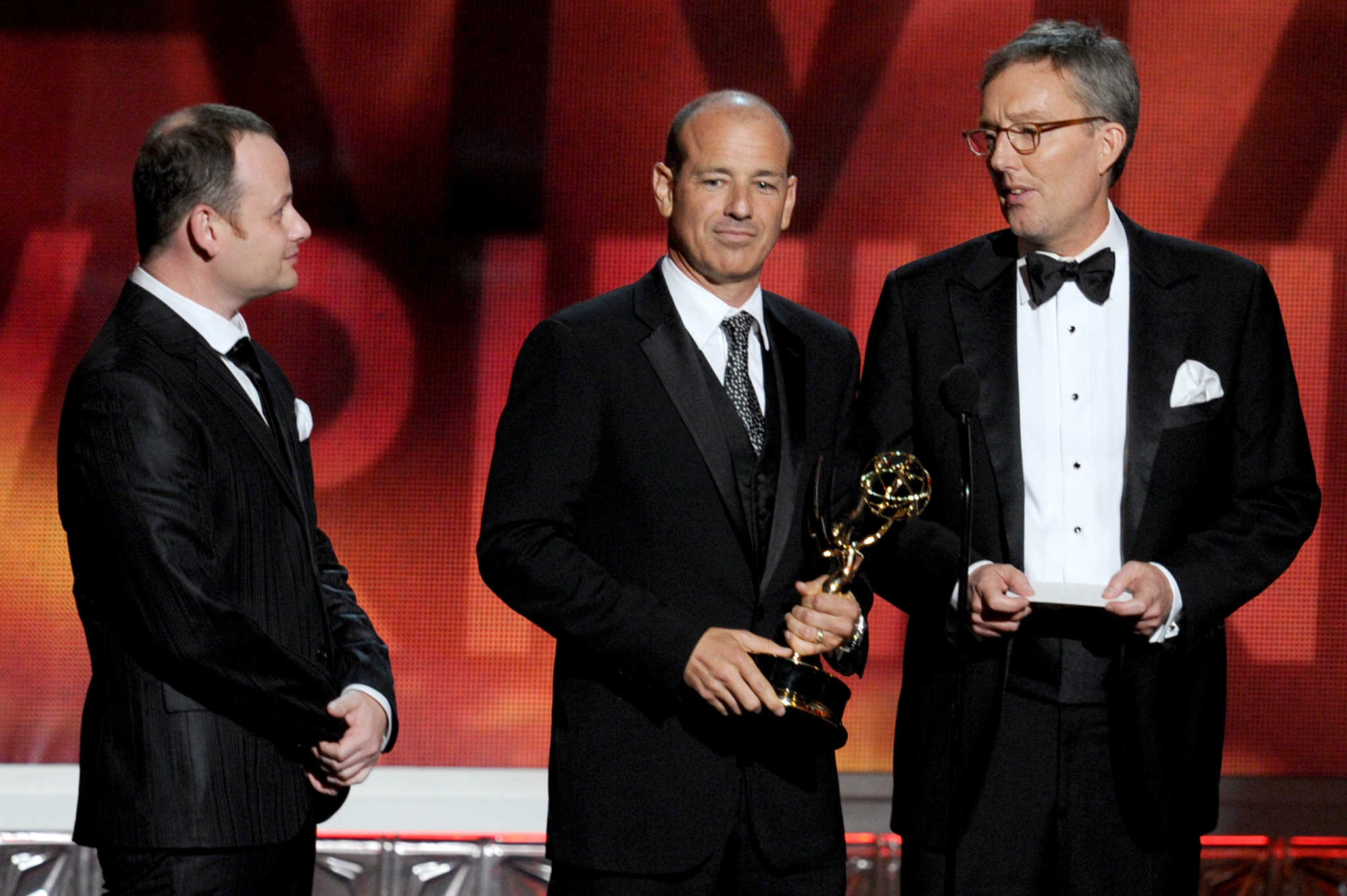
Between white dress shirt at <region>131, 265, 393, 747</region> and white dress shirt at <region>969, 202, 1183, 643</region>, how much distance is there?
1.22 meters

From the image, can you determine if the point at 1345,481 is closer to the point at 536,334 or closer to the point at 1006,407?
the point at 1006,407

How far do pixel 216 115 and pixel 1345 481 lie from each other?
149 inches

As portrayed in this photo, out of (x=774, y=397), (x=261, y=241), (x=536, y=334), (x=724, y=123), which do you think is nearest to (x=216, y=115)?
(x=261, y=241)

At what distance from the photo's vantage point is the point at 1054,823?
229 cm

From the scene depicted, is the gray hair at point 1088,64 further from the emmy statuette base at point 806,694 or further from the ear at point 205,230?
the ear at point 205,230

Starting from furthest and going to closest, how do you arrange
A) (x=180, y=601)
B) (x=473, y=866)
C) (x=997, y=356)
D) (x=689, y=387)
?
(x=473, y=866) → (x=997, y=356) → (x=689, y=387) → (x=180, y=601)

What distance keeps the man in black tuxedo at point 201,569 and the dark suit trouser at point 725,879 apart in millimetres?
424

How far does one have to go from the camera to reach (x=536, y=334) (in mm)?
2246

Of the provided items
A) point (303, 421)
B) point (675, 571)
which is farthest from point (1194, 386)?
point (303, 421)

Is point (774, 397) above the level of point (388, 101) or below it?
below

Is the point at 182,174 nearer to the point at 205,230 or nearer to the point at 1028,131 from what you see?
the point at 205,230

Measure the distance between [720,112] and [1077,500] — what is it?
0.93 meters

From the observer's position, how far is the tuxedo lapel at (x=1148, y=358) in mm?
2340

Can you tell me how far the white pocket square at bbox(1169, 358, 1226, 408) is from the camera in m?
2.37
